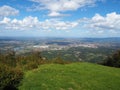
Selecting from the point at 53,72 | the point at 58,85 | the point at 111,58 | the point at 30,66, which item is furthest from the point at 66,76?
the point at 111,58

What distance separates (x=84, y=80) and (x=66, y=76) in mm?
2685

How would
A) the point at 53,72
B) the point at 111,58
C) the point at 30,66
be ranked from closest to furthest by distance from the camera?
the point at 53,72
the point at 30,66
the point at 111,58

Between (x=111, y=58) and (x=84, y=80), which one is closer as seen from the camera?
(x=84, y=80)

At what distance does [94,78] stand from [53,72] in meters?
6.14

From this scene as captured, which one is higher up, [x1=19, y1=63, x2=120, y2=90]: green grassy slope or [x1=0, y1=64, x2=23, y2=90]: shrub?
[x1=0, y1=64, x2=23, y2=90]: shrub

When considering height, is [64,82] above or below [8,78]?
below

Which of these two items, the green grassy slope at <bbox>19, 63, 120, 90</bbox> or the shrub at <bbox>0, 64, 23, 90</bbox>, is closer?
the shrub at <bbox>0, 64, 23, 90</bbox>

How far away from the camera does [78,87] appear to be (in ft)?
77.3

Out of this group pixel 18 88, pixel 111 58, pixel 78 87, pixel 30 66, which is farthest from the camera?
pixel 111 58

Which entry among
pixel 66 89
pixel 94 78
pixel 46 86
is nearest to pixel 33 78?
pixel 46 86

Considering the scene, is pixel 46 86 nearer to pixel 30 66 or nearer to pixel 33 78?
pixel 33 78

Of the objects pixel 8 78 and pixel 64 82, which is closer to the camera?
pixel 8 78

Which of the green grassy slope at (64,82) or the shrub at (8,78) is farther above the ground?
the shrub at (8,78)

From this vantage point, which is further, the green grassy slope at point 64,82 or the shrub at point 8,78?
the green grassy slope at point 64,82
